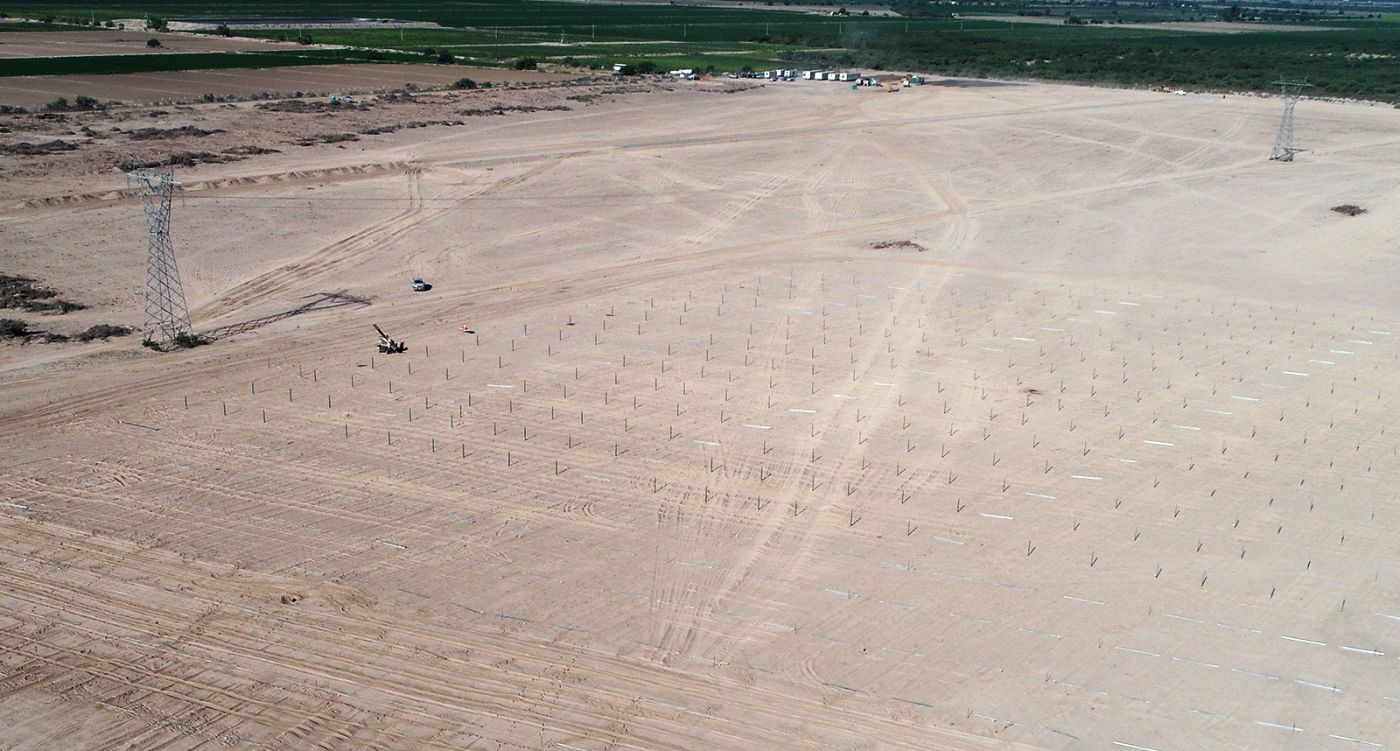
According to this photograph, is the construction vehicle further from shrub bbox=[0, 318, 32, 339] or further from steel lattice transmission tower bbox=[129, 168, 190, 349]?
shrub bbox=[0, 318, 32, 339]

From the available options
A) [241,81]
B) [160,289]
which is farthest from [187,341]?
[241,81]

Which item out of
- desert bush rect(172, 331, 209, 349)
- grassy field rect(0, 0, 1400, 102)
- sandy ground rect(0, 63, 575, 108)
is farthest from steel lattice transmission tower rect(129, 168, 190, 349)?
grassy field rect(0, 0, 1400, 102)

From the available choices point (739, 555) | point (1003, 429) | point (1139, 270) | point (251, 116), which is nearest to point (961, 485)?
point (1003, 429)

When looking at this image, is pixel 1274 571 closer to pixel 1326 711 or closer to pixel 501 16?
pixel 1326 711

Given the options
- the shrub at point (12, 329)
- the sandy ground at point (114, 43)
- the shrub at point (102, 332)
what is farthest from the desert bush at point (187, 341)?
the sandy ground at point (114, 43)

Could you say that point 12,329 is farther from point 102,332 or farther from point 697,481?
point 697,481

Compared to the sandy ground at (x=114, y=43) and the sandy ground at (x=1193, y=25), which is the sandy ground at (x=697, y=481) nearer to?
the sandy ground at (x=114, y=43)
